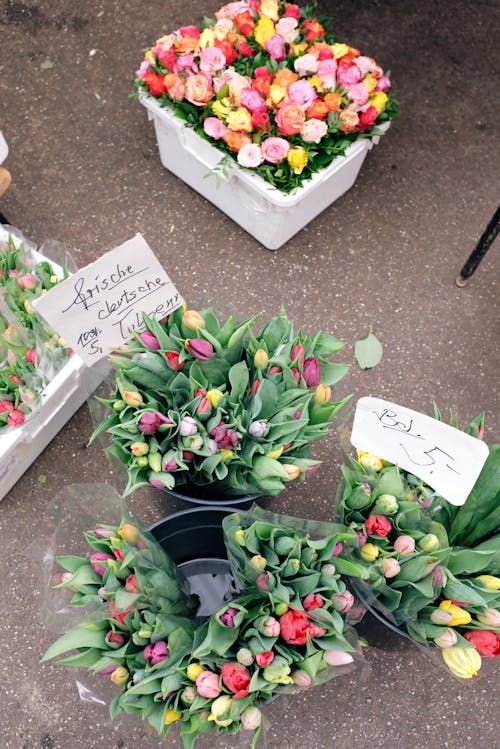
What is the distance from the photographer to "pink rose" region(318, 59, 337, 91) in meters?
1.35

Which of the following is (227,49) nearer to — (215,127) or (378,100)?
(215,127)

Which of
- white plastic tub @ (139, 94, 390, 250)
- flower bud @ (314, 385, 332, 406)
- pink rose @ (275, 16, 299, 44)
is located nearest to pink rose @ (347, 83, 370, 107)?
white plastic tub @ (139, 94, 390, 250)

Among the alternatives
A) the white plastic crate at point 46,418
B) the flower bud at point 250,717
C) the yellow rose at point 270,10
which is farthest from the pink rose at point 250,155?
the flower bud at point 250,717

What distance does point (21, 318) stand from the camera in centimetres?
109

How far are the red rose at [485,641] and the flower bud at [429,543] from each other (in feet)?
0.38

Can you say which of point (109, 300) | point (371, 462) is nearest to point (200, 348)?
point (109, 300)

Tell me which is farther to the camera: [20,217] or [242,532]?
[20,217]

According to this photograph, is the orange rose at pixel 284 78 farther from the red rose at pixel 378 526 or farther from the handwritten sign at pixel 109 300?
the red rose at pixel 378 526

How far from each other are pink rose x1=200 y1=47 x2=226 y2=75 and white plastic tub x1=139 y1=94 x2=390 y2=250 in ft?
0.43

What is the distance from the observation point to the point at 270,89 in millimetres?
1337

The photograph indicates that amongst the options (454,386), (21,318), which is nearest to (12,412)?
(21,318)

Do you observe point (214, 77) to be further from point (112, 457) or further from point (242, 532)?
point (242, 532)

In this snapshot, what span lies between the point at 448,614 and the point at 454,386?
0.80 meters

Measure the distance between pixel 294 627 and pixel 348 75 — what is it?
1159mm
